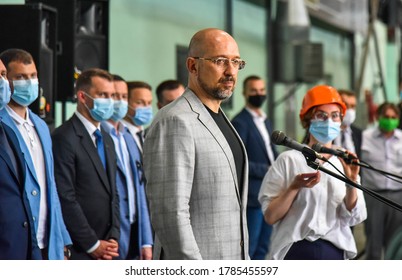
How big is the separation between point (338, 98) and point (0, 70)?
1650mm

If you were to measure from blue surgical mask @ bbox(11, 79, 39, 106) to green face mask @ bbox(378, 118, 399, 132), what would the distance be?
5.03 meters

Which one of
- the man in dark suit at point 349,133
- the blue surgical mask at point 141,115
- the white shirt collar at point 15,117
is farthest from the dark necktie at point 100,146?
the man in dark suit at point 349,133

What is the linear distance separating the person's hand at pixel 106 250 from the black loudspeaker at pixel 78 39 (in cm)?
124

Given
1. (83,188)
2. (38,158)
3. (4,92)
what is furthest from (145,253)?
(4,92)

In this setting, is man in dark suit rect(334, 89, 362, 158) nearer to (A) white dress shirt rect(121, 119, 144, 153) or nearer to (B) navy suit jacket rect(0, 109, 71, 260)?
(A) white dress shirt rect(121, 119, 144, 153)

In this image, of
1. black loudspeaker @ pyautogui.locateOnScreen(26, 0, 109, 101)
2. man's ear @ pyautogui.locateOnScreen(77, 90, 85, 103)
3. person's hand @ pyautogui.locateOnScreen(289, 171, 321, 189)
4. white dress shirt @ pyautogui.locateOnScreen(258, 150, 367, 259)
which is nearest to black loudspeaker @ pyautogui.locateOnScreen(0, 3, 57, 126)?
man's ear @ pyautogui.locateOnScreen(77, 90, 85, 103)

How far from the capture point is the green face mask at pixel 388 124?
31.4 ft

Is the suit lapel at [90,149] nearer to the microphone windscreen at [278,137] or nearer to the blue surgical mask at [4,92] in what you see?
the blue surgical mask at [4,92]

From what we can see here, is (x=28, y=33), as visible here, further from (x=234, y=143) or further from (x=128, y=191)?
(x=234, y=143)

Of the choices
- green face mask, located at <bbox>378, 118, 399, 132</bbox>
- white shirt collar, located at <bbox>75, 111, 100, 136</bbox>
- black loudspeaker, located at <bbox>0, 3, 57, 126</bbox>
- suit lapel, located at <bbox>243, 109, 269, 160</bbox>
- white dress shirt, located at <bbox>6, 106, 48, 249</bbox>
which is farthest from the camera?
green face mask, located at <bbox>378, 118, 399, 132</bbox>

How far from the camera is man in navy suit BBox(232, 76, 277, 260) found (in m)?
8.55

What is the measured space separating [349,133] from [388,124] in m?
0.90

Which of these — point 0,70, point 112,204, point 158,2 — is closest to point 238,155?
point 0,70

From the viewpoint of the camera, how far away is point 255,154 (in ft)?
28.6
